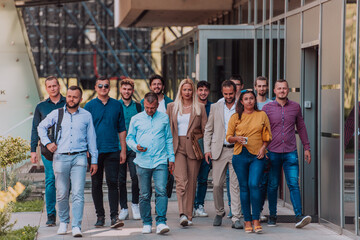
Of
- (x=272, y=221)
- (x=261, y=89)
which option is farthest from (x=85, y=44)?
(x=272, y=221)

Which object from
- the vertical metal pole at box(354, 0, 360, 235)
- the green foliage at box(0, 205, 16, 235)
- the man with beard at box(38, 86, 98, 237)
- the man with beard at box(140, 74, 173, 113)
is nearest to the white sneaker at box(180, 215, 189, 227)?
the man with beard at box(38, 86, 98, 237)

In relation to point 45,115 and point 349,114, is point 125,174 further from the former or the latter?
point 349,114

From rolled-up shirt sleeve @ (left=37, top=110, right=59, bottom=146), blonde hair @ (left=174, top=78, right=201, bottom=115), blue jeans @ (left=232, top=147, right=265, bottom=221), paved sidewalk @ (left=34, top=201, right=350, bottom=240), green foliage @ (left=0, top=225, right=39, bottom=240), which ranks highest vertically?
blonde hair @ (left=174, top=78, right=201, bottom=115)

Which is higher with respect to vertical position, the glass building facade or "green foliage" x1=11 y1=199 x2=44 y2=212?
the glass building facade

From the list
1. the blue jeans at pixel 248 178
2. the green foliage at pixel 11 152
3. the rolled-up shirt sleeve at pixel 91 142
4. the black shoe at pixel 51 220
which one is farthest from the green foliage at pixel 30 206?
the blue jeans at pixel 248 178

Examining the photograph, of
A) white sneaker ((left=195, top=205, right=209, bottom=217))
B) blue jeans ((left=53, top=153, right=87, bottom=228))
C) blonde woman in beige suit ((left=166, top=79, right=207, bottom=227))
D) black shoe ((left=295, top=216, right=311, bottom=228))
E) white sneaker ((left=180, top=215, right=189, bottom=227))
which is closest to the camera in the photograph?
blue jeans ((left=53, top=153, right=87, bottom=228))

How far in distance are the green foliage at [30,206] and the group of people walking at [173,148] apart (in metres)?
1.41

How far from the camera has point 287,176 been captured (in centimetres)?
866

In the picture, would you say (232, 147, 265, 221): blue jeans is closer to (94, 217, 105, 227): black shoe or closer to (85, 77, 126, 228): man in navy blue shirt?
(85, 77, 126, 228): man in navy blue shirt

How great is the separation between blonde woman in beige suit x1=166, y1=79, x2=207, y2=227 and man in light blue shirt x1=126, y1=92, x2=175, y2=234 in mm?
424

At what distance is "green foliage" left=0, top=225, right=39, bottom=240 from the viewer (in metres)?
7.60

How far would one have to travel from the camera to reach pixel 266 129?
8.10m

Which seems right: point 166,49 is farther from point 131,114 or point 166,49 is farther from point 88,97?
point 88,97

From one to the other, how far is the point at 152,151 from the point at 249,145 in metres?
1.07
